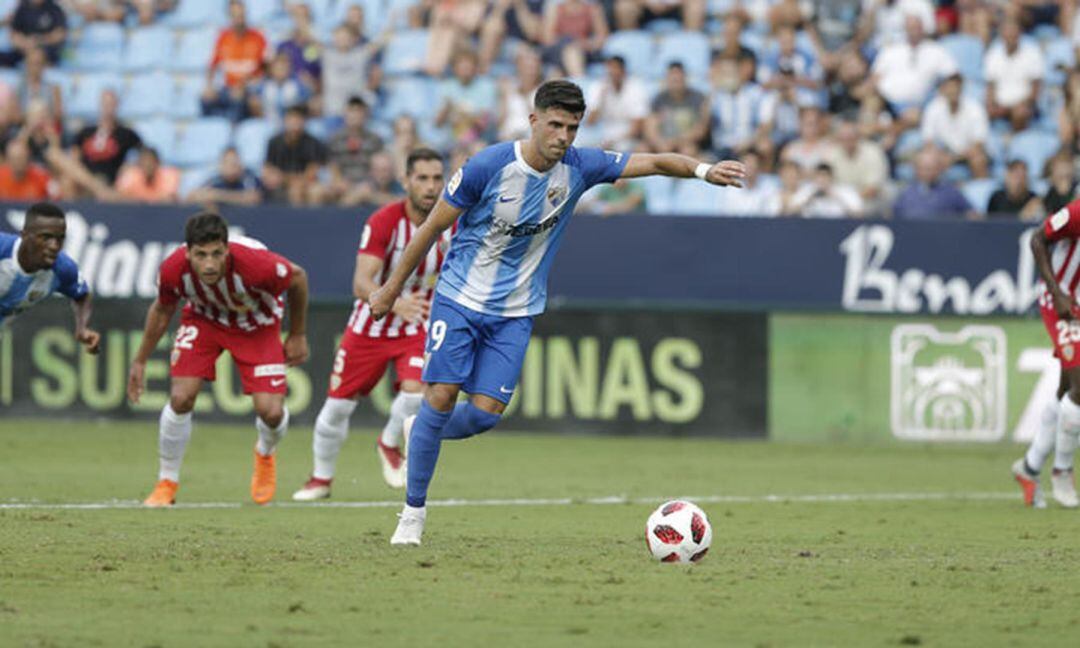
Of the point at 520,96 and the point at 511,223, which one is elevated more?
the point at 520,96

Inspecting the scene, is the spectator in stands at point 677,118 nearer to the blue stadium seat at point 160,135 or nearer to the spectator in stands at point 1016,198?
the spectator in stands at point 1016,198

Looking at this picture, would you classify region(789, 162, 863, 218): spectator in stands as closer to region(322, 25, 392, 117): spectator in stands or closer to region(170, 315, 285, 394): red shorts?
region(322, 25, 392, 117): spectator in stands

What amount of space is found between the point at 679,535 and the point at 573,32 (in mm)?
13893

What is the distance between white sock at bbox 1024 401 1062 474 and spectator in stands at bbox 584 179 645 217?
26.4ft

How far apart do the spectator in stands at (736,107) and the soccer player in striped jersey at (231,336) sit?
9.27 m

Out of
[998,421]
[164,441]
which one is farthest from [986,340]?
[164,441]

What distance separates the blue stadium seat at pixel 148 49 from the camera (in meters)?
24.4

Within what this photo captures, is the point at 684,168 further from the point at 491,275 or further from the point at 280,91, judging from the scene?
the point at 280,91

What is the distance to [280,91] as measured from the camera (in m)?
22.9

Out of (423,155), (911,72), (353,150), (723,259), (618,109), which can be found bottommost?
(723,259)

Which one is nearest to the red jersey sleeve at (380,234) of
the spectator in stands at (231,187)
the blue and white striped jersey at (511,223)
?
the blue and white striped jersey at (511,223)

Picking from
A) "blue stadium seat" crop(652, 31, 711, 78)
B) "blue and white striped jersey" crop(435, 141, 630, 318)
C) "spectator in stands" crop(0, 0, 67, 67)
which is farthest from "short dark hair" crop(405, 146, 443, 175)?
"spectator in stands" crop(0, 0, 67, 67)

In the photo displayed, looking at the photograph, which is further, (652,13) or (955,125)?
(652,13)

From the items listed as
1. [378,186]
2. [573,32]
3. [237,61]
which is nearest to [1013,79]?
[573,32]
